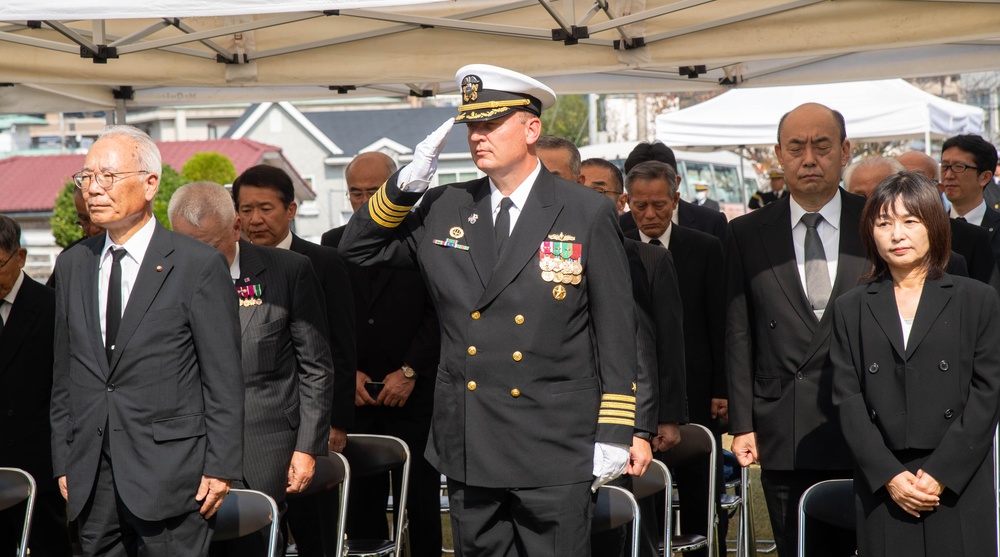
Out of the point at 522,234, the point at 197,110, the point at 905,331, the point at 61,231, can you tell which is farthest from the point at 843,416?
the point at 197,110

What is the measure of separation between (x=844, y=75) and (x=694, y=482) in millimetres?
3940

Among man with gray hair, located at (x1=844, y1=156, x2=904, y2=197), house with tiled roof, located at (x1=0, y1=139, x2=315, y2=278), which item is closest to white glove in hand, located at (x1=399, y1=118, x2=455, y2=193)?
man with gray hair, located at (x1=844, y1=156, x2=904, y2=197)

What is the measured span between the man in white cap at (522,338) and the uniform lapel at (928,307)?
93 centimetres

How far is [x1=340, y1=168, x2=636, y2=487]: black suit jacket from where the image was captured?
132 inches

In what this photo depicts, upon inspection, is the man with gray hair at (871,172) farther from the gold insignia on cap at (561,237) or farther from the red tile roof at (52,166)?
the red tile roof at (52,166)

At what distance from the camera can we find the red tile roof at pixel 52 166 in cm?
4734

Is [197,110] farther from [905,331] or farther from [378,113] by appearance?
[905,331]

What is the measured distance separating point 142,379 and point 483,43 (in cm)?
430

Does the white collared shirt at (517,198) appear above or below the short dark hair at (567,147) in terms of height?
below

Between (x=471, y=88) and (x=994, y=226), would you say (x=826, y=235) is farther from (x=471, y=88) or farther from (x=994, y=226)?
(x=994, y=226)

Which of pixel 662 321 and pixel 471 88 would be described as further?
pixel 662 321

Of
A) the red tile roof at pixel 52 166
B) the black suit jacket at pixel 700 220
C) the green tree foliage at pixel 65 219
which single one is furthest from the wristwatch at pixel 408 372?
the red tile roof at pixel 52 166

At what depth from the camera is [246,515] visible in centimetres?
387

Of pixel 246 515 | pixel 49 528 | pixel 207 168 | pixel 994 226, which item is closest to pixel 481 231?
pixel 246 515
